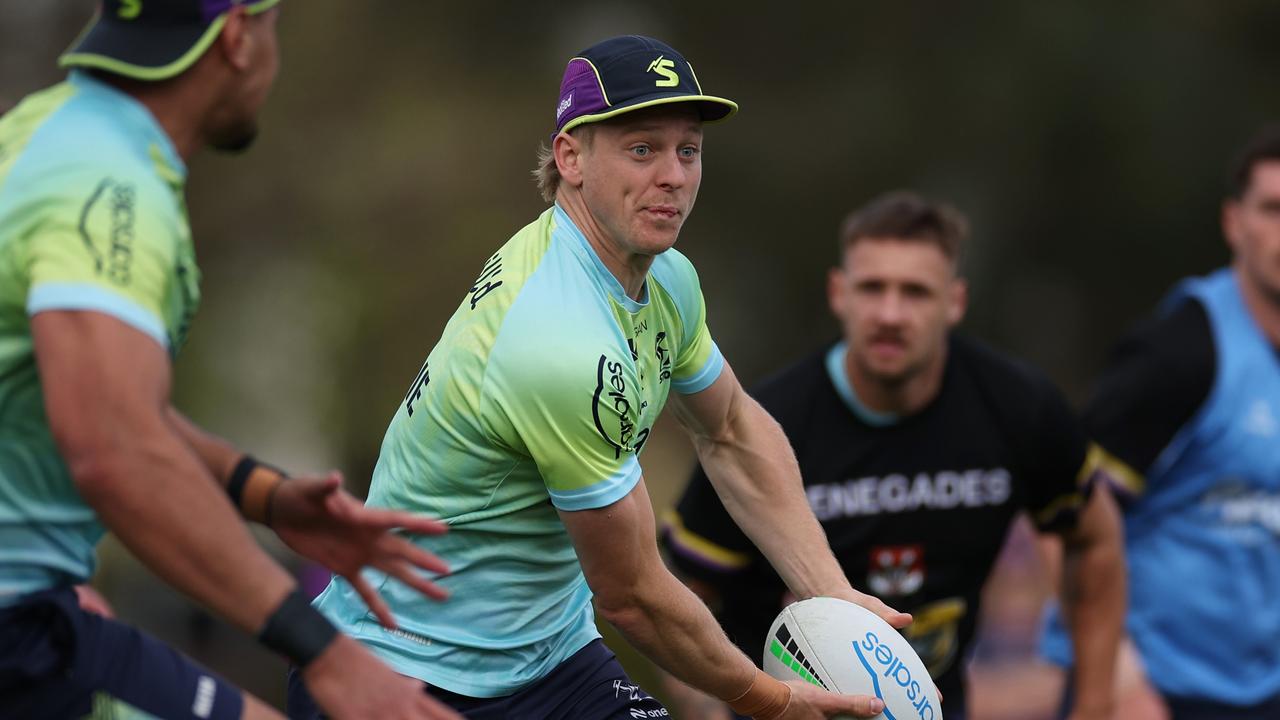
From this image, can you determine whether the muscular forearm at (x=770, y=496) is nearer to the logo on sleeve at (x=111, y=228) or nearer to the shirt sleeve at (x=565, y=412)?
the shirt sleeve at (x=565, y=412)

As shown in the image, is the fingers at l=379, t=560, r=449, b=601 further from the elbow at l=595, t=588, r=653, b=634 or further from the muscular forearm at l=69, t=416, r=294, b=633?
the elbow at l=595, t=588, r=653, b=634

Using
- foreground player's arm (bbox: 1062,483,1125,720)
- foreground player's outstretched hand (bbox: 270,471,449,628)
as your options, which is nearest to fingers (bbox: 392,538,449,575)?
foreground player's outstretched hand (bbox: 270,471,449,628)

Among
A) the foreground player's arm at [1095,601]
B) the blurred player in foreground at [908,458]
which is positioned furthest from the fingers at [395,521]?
the foreground player's arm at [1095,601]

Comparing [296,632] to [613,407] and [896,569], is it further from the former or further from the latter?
[896,569]

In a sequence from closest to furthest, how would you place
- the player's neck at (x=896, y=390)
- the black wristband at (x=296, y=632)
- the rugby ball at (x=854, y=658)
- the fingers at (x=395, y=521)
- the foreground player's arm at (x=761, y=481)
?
1. the black wristband at (x=296, y=632)
2. the fingers at (x=395, y=521)
3. the rugby ball at (x=854, y=658)
4. the foreground player's arm at (x=761, y=481)
5. the player's neck at (x=896, y=390)

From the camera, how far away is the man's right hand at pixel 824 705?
178 inches

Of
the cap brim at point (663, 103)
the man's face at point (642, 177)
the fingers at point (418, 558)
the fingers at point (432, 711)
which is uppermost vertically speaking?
the cap brim at point (663, 103)

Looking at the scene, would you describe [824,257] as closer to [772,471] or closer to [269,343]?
[269,343]

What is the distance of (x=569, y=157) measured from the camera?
4.56 metres

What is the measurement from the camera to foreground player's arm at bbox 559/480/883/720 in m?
4.22

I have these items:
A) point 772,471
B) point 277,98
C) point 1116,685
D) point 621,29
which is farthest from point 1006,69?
point 772,471

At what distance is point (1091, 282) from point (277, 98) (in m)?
9.33

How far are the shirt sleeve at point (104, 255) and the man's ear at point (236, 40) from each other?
1.26ft

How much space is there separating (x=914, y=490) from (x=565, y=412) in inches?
110
